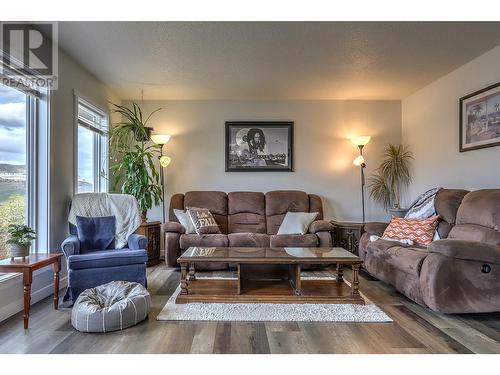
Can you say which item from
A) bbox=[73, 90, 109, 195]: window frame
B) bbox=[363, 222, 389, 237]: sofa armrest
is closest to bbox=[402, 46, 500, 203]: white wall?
bbox=[363, 222, 389, 237]: sofa armrest

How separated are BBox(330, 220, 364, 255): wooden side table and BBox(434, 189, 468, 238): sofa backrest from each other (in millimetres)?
1059

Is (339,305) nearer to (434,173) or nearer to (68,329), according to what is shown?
(68,329)

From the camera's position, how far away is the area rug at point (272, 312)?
262cm

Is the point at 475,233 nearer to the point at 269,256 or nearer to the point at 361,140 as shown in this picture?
the point at 269,256

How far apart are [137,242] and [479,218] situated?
129 inches

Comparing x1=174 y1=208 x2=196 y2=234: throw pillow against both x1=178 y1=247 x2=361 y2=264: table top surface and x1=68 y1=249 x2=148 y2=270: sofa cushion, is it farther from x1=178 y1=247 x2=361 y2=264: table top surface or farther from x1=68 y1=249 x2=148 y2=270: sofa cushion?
x1=68 y1=249 x2=148 y2=270: sofa cushion

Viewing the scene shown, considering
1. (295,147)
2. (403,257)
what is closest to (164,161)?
(295,147)

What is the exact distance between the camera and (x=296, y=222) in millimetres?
4422

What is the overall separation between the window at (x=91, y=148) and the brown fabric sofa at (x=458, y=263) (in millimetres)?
3613

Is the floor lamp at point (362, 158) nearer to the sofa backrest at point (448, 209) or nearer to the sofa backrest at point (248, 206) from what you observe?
the sofa backrest at point (248, 206)
